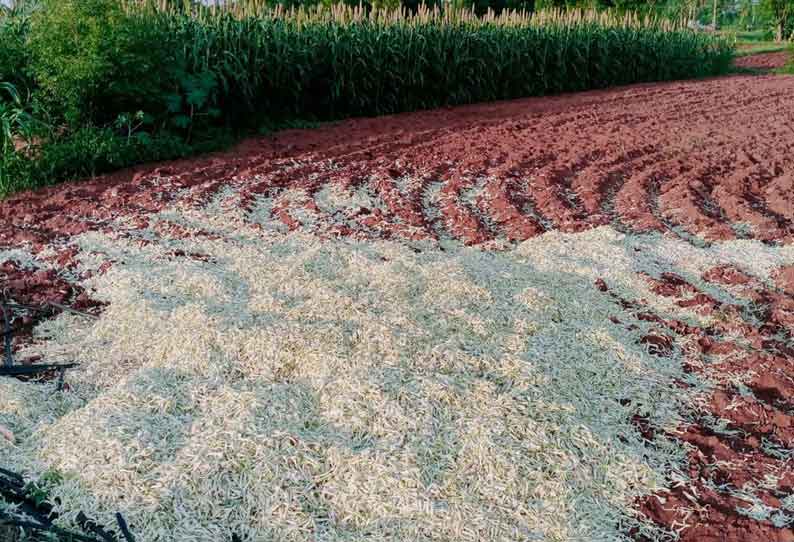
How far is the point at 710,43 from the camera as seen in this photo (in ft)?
60.0

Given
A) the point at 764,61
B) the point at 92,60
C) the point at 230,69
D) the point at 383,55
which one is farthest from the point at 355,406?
the point at 764,61

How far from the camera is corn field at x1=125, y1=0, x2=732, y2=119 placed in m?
9.47

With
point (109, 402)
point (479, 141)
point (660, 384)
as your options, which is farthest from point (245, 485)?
point (479, 141)

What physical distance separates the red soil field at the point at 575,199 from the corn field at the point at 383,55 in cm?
87

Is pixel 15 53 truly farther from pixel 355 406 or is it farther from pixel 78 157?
pixel 355 406

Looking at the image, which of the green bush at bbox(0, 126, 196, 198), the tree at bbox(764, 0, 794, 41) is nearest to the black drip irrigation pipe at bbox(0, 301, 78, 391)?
the green bush at bbox(0, 126, 196, 198)

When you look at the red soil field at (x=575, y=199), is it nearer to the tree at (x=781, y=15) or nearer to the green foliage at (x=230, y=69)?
the green foliage at (x=230, y=69)

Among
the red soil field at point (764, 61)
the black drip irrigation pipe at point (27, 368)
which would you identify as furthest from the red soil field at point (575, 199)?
the red soil field at point (764, 61)

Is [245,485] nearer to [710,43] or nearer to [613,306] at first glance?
[613,306]

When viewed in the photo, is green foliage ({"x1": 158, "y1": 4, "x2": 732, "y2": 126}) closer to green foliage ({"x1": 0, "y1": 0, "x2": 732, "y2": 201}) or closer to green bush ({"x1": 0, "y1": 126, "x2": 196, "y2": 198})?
green foliage ({"x1": 0, "y1": 0, "x2": 732, "y2": 201})

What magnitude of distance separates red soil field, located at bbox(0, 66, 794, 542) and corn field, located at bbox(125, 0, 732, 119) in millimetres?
867

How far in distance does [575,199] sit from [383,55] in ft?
18.1

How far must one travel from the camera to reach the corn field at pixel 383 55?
31.1 feet

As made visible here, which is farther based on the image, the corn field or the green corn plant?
the corn field
